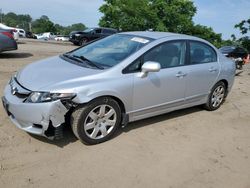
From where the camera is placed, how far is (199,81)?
587 cm

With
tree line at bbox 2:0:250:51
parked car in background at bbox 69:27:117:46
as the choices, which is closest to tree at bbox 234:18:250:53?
tree line at bbox 2:0:250:51

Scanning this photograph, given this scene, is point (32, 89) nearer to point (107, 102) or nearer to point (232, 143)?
point (107, 102)

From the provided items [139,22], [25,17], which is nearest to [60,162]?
[139,22]

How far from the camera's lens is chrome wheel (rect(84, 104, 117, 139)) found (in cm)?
441

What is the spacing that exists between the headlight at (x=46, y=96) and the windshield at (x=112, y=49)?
922mm

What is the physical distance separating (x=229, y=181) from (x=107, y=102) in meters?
1.86

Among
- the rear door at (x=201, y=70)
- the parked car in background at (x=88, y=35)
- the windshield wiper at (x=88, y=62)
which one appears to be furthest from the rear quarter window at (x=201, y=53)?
the parked car in background at (x=88, y=35)

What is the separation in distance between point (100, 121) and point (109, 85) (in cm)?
52

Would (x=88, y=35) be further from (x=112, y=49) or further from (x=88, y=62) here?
(x=88, y=62)

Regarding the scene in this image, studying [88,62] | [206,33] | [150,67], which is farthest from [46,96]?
[206,33]

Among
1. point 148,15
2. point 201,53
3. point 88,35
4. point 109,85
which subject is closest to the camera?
point 109,85

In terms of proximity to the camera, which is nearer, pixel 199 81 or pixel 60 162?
pixel 60 162

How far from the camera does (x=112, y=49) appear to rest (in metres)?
5.25

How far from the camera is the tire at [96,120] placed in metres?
4.30
